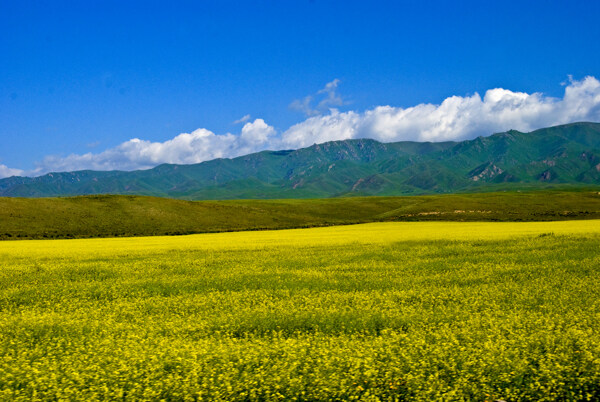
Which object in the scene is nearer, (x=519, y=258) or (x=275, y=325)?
(x=275, y=325)

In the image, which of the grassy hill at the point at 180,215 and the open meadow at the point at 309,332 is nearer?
the open meadow at the point at 309,332

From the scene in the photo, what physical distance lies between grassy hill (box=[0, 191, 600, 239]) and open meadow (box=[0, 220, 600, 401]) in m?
64.7

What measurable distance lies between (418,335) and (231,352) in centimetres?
505

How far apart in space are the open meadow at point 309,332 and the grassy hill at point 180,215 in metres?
64.7

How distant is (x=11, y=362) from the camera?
10.7 meters

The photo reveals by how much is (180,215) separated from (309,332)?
103 meters

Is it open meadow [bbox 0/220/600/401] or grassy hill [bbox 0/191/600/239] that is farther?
grassy hill [bbox 0/191/600/239]

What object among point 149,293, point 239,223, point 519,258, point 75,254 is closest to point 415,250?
point 519,258

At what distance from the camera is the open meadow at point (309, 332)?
888 cm

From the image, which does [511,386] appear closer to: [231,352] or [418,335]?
[418,335]

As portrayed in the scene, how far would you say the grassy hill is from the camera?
88688 millimetres

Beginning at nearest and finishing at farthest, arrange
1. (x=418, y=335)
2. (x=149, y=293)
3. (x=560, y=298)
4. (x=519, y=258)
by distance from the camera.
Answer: (x=418, y=335)
(x=560, y=298)
(x=149, y=293)
(x=519, y=258)

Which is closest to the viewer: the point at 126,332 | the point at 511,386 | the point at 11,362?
the point at 511,386

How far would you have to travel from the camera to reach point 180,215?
111250 millimetres
